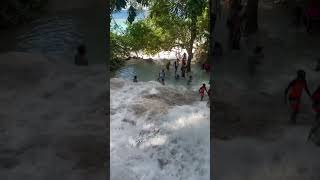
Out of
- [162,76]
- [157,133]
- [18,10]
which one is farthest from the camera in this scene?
[162,76]

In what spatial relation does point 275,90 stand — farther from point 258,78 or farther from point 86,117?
point 86,117

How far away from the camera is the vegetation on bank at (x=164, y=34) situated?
809cm

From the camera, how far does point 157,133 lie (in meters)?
5.69

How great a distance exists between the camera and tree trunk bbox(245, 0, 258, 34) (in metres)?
2.99

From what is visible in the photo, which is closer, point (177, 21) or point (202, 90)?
point (202, 90)

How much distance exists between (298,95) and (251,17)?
59 centimetres

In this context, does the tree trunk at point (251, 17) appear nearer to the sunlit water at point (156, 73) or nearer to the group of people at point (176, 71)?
the group of people at point (176, 71)

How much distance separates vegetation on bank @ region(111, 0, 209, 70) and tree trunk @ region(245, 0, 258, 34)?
453 centimetres

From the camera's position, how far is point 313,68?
3.02 m

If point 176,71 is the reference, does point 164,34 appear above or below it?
above

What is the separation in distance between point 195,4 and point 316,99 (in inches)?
159

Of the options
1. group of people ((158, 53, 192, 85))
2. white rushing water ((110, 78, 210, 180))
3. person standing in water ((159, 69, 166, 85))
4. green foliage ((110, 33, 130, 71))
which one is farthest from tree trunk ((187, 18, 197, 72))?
green foliage ((110, 33, 130, 71))

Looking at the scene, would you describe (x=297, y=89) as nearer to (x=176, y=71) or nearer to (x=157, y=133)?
(x=157, y=133)

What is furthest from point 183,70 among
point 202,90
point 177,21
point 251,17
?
point 251,17
